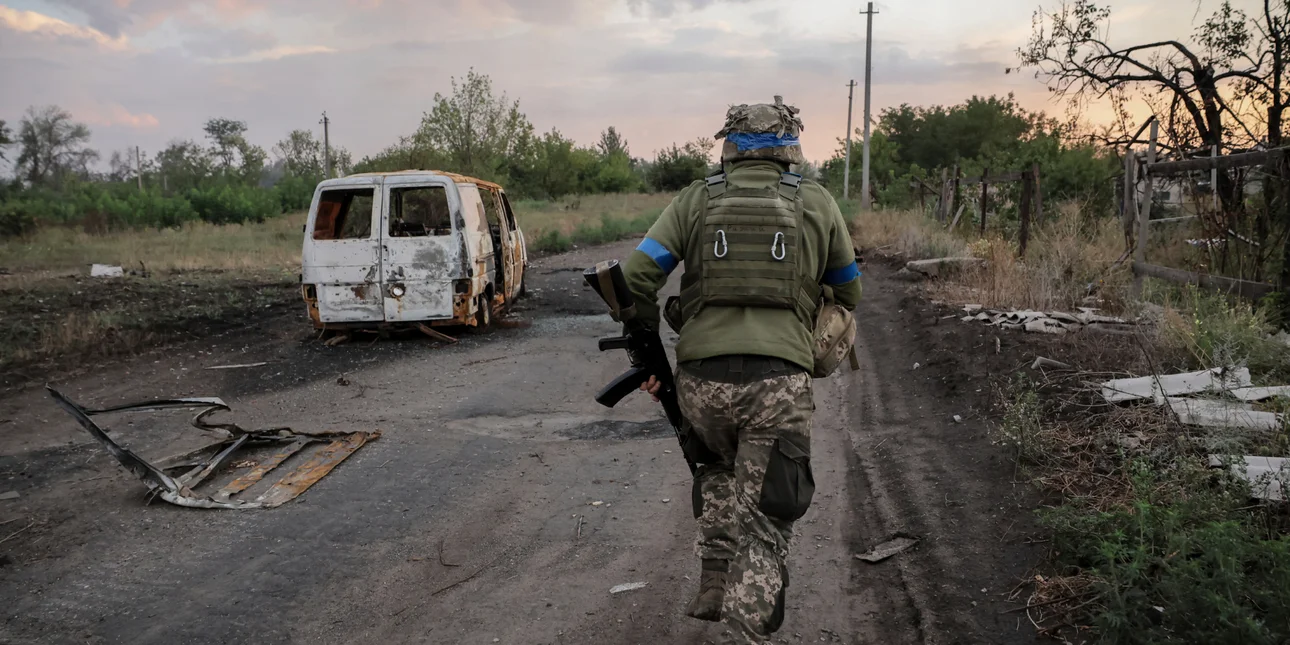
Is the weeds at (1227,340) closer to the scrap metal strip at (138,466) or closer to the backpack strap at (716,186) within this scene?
the backpack strap at (716,186)

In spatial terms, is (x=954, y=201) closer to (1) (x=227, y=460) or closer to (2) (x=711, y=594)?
(1) (x=227, y=460)

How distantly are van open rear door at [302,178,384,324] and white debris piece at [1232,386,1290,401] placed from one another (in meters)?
7.83

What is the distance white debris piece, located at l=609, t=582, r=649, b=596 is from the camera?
3.49m

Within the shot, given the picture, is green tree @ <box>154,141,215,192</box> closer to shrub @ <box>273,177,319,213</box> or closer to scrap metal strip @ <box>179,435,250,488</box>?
shrub @ <box>273,177,319,213</box>

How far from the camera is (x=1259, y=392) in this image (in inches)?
175

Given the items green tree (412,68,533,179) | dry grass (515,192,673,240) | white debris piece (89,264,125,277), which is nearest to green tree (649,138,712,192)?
dry grass (515,192,673,240)

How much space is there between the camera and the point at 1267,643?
7.58 ft

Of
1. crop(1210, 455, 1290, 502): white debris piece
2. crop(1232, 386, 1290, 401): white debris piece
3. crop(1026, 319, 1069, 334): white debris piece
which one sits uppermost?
crop(1026, 319, 1069, 334): white debris piece

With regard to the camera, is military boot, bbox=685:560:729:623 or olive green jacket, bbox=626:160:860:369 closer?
olive green jacket, bbox=626:160:860:369

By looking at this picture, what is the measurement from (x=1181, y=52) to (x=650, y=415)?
10.0 m

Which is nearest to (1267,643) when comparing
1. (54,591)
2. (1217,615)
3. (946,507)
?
(1217,615)

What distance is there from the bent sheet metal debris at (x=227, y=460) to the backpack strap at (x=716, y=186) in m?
3.03

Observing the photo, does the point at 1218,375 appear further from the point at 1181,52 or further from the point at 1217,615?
the point at 1181,52

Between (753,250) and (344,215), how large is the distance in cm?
824
